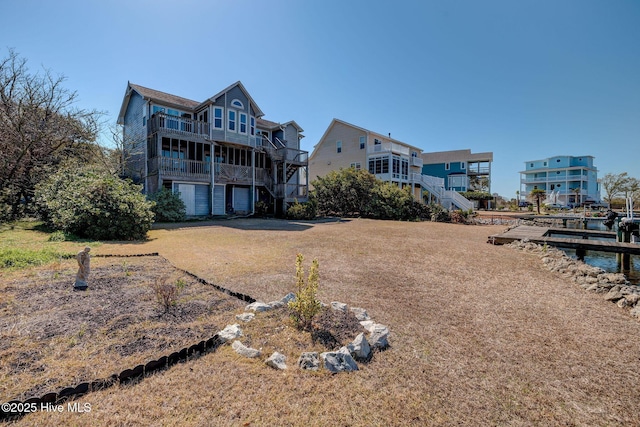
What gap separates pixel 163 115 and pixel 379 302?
1929 cm

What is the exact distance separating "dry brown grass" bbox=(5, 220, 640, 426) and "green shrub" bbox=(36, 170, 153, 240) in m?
6.56

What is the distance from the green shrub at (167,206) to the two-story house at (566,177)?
6019 cm

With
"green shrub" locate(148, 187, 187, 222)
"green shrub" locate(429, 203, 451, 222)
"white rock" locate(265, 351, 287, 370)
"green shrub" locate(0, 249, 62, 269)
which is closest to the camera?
"white rock" locate(265, 351, 287, 370)

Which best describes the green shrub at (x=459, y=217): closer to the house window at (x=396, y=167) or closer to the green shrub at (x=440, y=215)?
the green shrub at (x=440, y=215)

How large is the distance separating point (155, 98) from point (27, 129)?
7166 mm

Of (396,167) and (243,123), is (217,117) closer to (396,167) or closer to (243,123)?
(243,123)

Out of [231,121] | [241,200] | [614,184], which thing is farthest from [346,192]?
[614,184]

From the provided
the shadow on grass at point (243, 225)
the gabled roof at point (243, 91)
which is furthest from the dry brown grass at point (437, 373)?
the gabled roof at point (243, 91)

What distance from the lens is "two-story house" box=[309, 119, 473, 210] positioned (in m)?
30.9

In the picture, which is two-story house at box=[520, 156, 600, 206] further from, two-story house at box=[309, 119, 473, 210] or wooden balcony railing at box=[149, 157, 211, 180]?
wooden balcony railing at box=[149, 157, 211, 180]

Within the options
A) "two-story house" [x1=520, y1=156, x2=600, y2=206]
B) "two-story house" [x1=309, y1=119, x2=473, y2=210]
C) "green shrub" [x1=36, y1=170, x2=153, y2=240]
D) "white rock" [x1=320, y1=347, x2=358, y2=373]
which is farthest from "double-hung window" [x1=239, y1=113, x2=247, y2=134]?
"two-story house" [x1=520, y1=156, x2=600, y2=206]

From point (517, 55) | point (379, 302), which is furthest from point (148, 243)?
point (517, 55)

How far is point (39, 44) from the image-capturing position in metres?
14.3

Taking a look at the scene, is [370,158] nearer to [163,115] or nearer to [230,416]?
[163,115]
